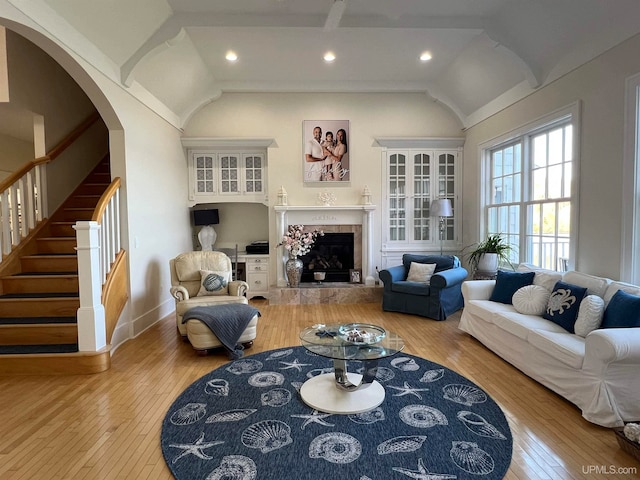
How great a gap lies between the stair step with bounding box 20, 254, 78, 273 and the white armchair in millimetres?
1119

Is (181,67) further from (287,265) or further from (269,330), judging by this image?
(269,330)

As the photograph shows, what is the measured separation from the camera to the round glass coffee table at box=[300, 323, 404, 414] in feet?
8.18

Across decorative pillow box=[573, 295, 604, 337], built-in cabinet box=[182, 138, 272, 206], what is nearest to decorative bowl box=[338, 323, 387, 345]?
decorative pillow box=[573, 295, 604, 337]

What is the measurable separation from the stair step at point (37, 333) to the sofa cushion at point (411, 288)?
13.3ft

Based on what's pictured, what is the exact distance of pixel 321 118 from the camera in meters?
6.19

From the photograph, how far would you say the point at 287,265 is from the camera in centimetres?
602

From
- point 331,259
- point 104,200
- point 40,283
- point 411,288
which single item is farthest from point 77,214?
point 411,288

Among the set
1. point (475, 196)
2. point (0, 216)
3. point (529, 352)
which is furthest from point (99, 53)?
point (475, 196)

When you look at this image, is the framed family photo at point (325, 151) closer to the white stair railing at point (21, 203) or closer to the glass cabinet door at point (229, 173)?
the glass cabinet door at point (229, 173)

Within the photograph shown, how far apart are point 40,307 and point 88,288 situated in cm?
96

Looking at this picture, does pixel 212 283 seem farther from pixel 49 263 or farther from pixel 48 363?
pixel 49 263

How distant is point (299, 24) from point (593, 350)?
4.28 metres

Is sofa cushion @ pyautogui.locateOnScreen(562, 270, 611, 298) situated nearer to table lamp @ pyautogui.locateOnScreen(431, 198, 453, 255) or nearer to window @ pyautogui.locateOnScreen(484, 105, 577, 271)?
window @ pyautogui.locateOnScreen(484, 105, 577, 271)

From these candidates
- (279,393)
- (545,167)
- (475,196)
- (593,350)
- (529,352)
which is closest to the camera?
(593,350)
